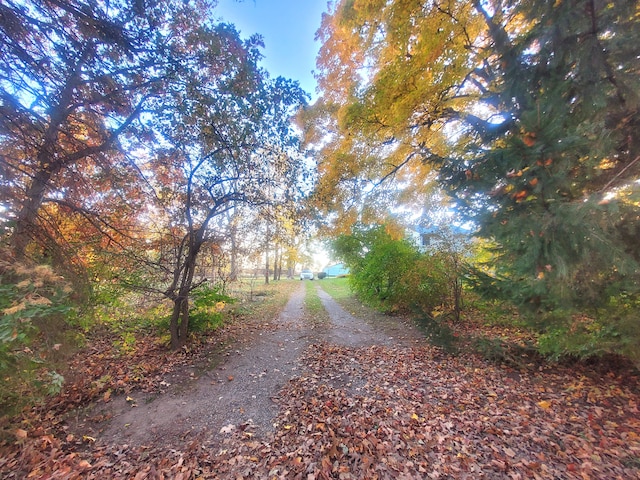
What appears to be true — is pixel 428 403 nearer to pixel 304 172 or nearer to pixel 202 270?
pixel 304 172

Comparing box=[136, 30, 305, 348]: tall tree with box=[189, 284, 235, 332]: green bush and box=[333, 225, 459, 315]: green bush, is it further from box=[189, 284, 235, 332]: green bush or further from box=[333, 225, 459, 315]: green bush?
box=[333, 225, 459, 315]: green bush

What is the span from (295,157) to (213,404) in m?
5.01

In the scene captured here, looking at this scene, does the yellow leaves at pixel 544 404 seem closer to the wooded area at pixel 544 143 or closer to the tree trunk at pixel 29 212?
the wooded area at pixel 544 143

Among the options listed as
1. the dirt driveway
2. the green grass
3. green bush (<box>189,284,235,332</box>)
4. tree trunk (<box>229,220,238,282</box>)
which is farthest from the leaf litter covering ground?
the green grass

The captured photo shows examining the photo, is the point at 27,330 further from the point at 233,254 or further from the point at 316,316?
the point at 316,316

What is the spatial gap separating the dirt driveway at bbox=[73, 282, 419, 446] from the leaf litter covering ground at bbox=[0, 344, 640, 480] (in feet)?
0.58

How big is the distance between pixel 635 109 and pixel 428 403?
4.41 meters

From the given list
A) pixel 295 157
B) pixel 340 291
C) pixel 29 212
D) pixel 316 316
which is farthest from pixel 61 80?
pixel 340 291

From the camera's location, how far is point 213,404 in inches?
143

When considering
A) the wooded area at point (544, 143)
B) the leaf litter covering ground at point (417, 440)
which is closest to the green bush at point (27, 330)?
the leaf litter covering ground at point (417, 440)

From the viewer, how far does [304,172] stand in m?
5.87

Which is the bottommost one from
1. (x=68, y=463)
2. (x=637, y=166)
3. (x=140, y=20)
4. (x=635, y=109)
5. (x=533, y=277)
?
(x=68, y=463)

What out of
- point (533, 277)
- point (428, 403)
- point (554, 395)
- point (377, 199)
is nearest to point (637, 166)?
point (533, 277)

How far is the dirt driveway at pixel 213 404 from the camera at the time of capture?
120 inches
